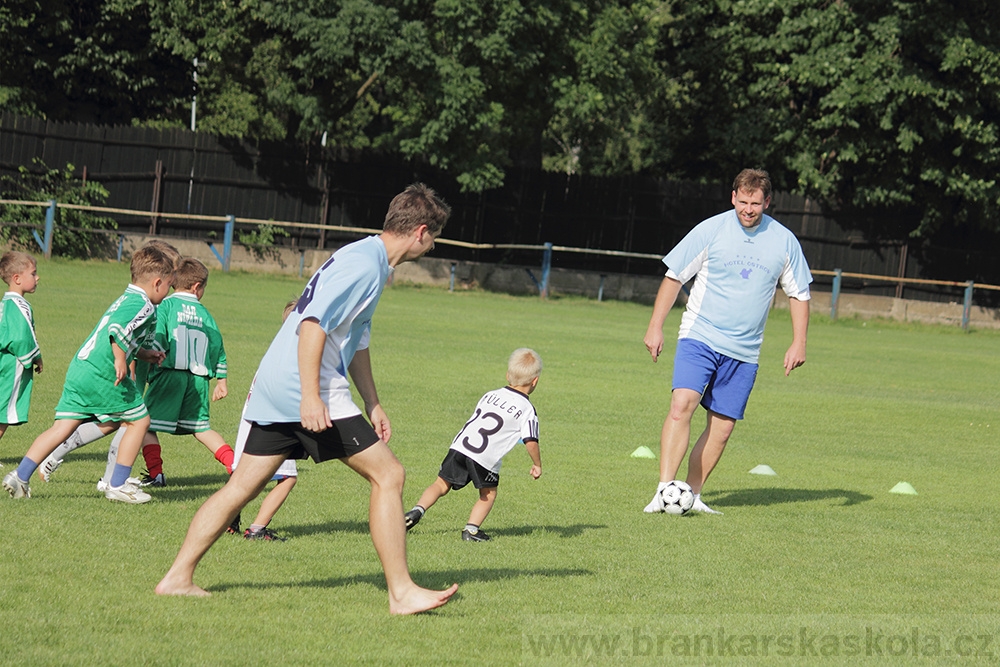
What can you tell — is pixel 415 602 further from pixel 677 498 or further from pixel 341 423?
pixel 677 498

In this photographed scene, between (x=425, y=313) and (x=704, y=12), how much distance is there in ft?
52.5

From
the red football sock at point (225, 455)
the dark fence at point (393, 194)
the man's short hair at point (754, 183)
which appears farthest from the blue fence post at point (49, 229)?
the man's short hair at point (754, 183)

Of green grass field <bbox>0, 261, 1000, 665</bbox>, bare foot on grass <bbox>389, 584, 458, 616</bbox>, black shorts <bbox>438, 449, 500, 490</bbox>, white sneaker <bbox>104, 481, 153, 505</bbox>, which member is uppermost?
black shorts <bbox>438, 449, 500, 490</bbox>

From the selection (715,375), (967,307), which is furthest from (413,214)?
(967,307)

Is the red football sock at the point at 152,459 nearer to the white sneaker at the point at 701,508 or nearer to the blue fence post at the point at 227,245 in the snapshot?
the white sneaker at the point at 701,508

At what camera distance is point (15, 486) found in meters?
7.07

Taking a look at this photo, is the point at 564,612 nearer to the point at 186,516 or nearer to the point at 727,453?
the point at 186,516

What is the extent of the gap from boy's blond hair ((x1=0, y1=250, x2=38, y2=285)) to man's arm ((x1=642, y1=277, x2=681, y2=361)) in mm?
3905

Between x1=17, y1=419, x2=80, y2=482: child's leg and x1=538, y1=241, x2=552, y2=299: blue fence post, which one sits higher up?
x1=538, y1=241, x2=552, y2=299: blue fence post

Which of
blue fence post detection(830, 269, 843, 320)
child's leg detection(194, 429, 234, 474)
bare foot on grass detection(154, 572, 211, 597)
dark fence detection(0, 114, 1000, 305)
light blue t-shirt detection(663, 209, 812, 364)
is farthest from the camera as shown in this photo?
blue fence post detection(830, 269, 843, 320)

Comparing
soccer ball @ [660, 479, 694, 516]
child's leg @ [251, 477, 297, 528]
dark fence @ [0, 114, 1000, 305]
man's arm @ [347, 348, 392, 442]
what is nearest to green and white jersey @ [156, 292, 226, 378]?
child's leg @ [251, 477, 297, 528]

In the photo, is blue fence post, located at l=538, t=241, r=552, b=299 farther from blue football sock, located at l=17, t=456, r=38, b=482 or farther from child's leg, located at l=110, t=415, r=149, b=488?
blue football sock, located at l=17, t=456, r=38, b=482

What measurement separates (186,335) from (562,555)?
113 inches

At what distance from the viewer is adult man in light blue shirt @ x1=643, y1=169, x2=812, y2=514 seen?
8.15m
